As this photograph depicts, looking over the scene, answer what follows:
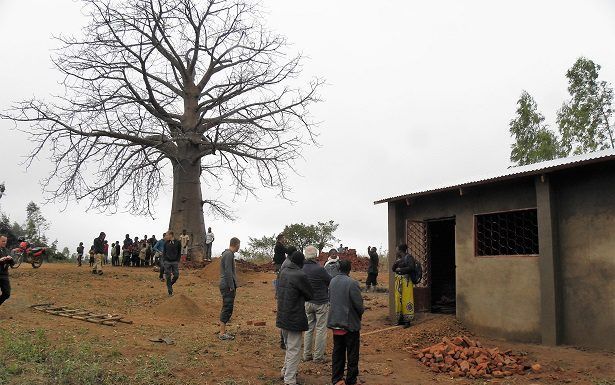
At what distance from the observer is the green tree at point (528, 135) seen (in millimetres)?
26062

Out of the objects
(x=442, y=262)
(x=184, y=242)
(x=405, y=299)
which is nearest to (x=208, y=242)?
(x=184, y=242)

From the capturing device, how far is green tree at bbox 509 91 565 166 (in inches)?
1026

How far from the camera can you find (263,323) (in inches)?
427

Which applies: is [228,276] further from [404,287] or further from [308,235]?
[308,235]

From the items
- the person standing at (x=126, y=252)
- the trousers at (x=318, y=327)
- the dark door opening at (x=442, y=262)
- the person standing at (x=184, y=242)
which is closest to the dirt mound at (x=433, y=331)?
the trousers at (x=318, y=327)

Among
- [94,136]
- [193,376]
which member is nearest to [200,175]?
[94,136]

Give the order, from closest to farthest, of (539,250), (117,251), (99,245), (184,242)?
1. (539,250)
2. (99,245)
3. (184,242)
4. (117,251)

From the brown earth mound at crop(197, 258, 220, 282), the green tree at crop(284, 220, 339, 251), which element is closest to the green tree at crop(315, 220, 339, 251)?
the green tree at crop(284, 220, 339, 251)

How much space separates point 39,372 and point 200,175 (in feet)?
50.6

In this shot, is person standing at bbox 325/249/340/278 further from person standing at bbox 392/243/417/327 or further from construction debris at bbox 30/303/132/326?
construction debris at bbox 30/303/132/326

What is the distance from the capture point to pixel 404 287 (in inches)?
432

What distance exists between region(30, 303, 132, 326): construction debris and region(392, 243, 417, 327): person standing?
5372 millimetres

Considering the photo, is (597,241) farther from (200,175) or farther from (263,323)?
(200,175)

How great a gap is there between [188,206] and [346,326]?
14.8 metres
